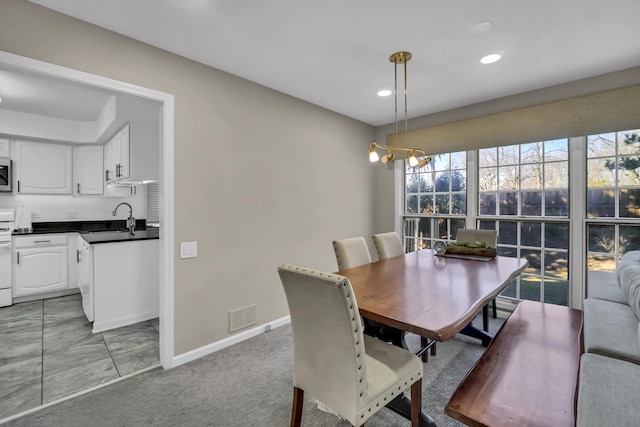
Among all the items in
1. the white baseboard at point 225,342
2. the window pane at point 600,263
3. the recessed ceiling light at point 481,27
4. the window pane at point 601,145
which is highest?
the recessed ceiling light at point 481,27

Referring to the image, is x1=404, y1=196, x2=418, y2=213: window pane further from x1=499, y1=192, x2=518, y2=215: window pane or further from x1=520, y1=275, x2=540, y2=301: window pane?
x1=520, y1=275, x2=540, y2=301: window pane

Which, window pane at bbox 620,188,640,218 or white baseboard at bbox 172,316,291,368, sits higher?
window pane at bbox 620,188,640,218

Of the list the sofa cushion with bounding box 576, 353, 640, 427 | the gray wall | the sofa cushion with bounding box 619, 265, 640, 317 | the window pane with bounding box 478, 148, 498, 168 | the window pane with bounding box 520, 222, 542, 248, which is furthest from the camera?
the window pane with bounding box 478, 148, 498, 168

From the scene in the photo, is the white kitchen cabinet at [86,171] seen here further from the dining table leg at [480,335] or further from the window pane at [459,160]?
the dining table leg at [480,335]

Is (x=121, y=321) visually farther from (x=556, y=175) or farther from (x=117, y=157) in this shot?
(x=556, y=175)

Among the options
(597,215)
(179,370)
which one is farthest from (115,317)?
(597,215)

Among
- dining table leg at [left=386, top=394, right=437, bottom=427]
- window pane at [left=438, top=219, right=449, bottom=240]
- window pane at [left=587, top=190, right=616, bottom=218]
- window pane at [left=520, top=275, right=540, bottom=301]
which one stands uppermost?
window pane at [left=587, top=190, right=616, bottom=218]

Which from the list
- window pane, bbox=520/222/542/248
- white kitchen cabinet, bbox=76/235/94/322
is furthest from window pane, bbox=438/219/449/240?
white kitchen cabinet, bbox=76/235/94/322

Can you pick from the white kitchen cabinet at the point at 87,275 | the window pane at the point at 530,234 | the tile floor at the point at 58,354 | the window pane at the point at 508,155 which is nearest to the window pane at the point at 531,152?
the window pane at the point at 508,155

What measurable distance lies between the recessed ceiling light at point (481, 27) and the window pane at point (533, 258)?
2475 mm

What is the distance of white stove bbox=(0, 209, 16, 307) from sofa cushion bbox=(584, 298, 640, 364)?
226 inches

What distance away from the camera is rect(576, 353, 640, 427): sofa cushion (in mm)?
980

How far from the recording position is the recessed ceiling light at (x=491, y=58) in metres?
2.44

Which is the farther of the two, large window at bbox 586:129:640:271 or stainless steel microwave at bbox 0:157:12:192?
stainless steel microwave at bbox 0:157:12:192
